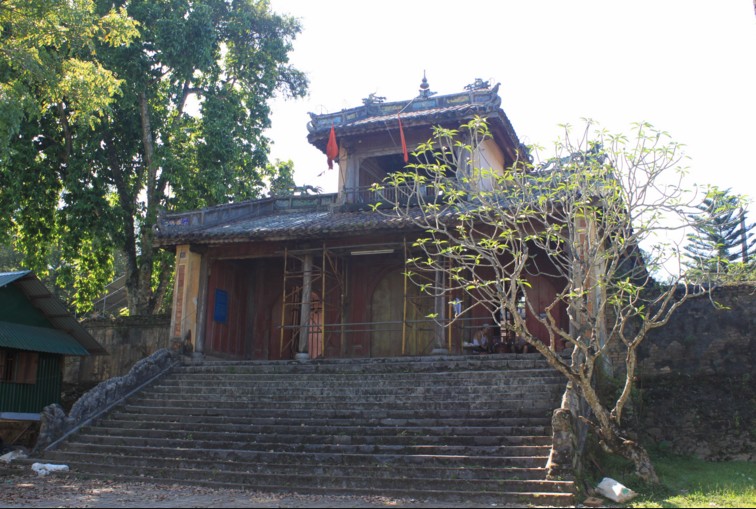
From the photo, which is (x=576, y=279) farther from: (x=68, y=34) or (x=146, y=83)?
(x=146, y=83)

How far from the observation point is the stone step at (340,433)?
30.6 ft

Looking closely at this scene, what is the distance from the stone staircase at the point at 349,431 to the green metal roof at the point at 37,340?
8.73 feet

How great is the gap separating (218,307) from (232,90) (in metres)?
6.98

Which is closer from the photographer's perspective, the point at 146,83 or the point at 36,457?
the point at 36,457

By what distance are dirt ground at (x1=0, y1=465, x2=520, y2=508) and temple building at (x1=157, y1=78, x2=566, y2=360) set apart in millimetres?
5694

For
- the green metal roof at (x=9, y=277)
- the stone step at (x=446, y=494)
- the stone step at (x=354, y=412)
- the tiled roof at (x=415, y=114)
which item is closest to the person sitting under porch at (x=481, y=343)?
the stone step at (x=354, y=412)

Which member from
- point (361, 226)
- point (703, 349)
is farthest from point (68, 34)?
point (703, 349)

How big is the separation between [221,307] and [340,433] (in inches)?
286

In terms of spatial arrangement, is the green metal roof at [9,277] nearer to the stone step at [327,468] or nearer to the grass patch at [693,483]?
the stone step at [327,468]

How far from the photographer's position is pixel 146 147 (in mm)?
18969

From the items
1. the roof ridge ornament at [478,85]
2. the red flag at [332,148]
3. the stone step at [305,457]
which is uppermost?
the roof ridge ornament at [478,85]

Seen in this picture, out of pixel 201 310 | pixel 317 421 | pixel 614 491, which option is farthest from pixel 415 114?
pixel 614 491

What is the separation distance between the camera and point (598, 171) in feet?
31.4

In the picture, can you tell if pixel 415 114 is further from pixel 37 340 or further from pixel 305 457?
pixel 305 457
